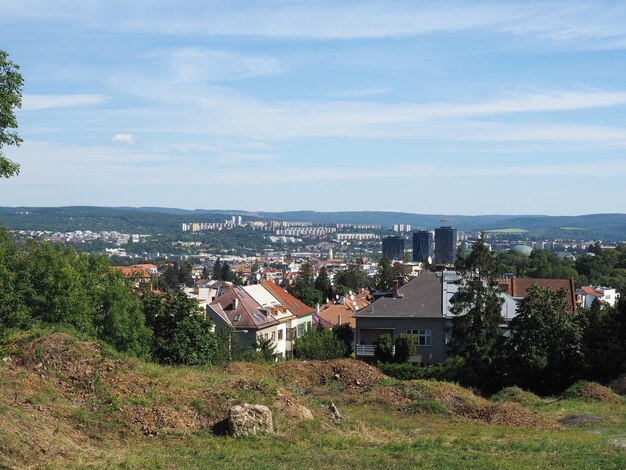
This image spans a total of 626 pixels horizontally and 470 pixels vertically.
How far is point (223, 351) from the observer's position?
4325 centimetres

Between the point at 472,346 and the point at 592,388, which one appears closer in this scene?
the point at 592,388

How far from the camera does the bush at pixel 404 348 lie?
46375 mm

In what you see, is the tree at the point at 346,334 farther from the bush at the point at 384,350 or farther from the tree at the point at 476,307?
the tree at the point at 476,307

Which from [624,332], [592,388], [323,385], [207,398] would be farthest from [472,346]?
[207,398]

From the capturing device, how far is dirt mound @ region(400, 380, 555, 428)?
70.4ft

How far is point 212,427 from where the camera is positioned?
1747 cm

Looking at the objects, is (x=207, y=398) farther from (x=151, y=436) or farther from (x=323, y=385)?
(x=323, y=385)

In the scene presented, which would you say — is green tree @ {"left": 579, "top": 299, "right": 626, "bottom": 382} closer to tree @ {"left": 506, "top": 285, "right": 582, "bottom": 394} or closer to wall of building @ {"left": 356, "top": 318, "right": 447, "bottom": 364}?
tree @ {"left": 506, "top": 285, "right": 582, "bottom": 394}

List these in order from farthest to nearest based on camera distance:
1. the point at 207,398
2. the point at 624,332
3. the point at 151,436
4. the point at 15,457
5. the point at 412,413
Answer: the point at 624,332, the point at 412,413, the point at 207,398, the point at 151,436, the point at 15,457

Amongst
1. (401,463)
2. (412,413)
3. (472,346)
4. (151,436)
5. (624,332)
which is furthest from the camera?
(472,346)

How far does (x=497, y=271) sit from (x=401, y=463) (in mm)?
29932

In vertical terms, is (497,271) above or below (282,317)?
above

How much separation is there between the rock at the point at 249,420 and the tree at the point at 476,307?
23346 millimetres

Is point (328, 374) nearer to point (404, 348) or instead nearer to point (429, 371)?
point (429, 371)
